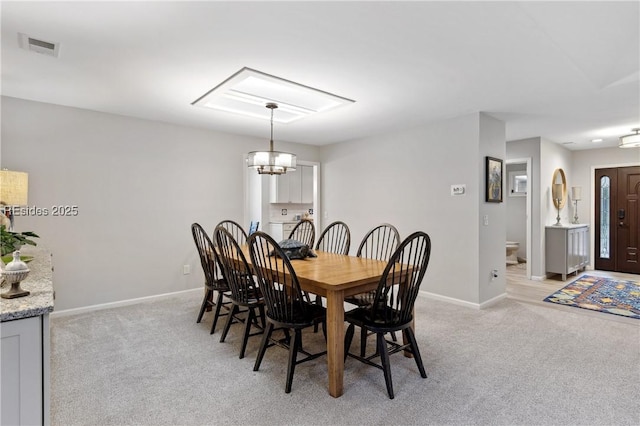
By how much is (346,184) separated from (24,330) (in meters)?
4.73

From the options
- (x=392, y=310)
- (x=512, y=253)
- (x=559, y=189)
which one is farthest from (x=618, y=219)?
(x=392, y=310)

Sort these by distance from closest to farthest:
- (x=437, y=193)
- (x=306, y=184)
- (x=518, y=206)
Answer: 1. (x=437, y=193)
2. (x=306, y=184)
3. (x=518, y=206)

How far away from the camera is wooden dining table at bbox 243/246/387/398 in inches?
84.7

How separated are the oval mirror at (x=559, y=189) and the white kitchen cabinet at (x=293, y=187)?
14.4 ft

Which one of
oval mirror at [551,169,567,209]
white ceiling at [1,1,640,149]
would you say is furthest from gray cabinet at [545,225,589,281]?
white ceiling at [1,1,640,149]

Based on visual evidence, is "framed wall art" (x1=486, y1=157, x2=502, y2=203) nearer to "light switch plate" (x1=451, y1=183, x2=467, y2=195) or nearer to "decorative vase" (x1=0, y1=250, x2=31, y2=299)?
"light switch plate" (x1=451, y1=183, x2=467, y2=195)

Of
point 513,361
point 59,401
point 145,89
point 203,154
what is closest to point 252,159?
point 145,89

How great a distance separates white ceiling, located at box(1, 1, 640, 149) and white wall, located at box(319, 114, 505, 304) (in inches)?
18.1

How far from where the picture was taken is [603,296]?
14.8ft

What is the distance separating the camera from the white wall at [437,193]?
13.2 feet

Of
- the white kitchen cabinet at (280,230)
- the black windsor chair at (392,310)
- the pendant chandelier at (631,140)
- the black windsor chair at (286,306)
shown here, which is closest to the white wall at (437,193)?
the white kitchen cabinet at (280,230)

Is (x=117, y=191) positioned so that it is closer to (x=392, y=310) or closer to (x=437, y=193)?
(x=392, y=310)

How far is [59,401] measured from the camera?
82.3 inches

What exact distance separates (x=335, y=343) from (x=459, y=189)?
9.06ft
